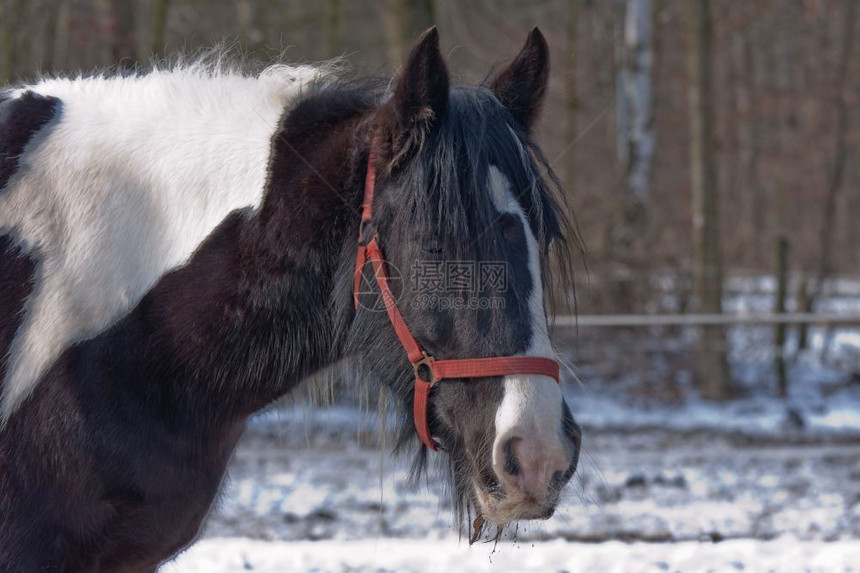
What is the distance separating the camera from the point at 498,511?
7.65 feet

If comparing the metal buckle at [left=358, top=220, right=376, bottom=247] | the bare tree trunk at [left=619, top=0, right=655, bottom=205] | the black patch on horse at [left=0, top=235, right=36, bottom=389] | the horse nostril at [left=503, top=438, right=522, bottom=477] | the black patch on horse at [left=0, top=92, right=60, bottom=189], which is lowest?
the horse nostril at [left=503, top=438, right=522, bottom=477]

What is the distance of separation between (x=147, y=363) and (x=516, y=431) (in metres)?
1.01

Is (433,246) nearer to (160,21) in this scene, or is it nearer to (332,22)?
(160,21)

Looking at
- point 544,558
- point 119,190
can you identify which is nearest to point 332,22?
point 544,558

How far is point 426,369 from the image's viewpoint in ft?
7.89

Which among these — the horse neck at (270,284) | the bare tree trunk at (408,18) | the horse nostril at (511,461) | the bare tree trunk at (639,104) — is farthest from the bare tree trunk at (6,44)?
the horse nostril at (511,461)

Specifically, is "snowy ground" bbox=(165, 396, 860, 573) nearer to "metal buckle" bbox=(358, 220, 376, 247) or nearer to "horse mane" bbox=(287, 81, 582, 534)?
"horse mane" bbox=(287, 81, 582, 534)

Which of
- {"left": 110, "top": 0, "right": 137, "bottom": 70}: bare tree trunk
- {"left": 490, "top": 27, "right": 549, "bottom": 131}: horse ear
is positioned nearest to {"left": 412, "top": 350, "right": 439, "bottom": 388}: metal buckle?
{"left": 490, "top": 27, "right": 549, "bottom": 131}: horse ear

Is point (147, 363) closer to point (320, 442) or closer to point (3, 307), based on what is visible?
point (3, 307)

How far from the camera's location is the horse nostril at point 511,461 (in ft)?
7.33

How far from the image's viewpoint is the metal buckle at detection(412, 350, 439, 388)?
2.38m

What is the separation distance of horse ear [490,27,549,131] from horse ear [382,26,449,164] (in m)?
0.36

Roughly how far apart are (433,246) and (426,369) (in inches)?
12.5

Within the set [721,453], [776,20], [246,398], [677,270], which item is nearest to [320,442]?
[721,453]
